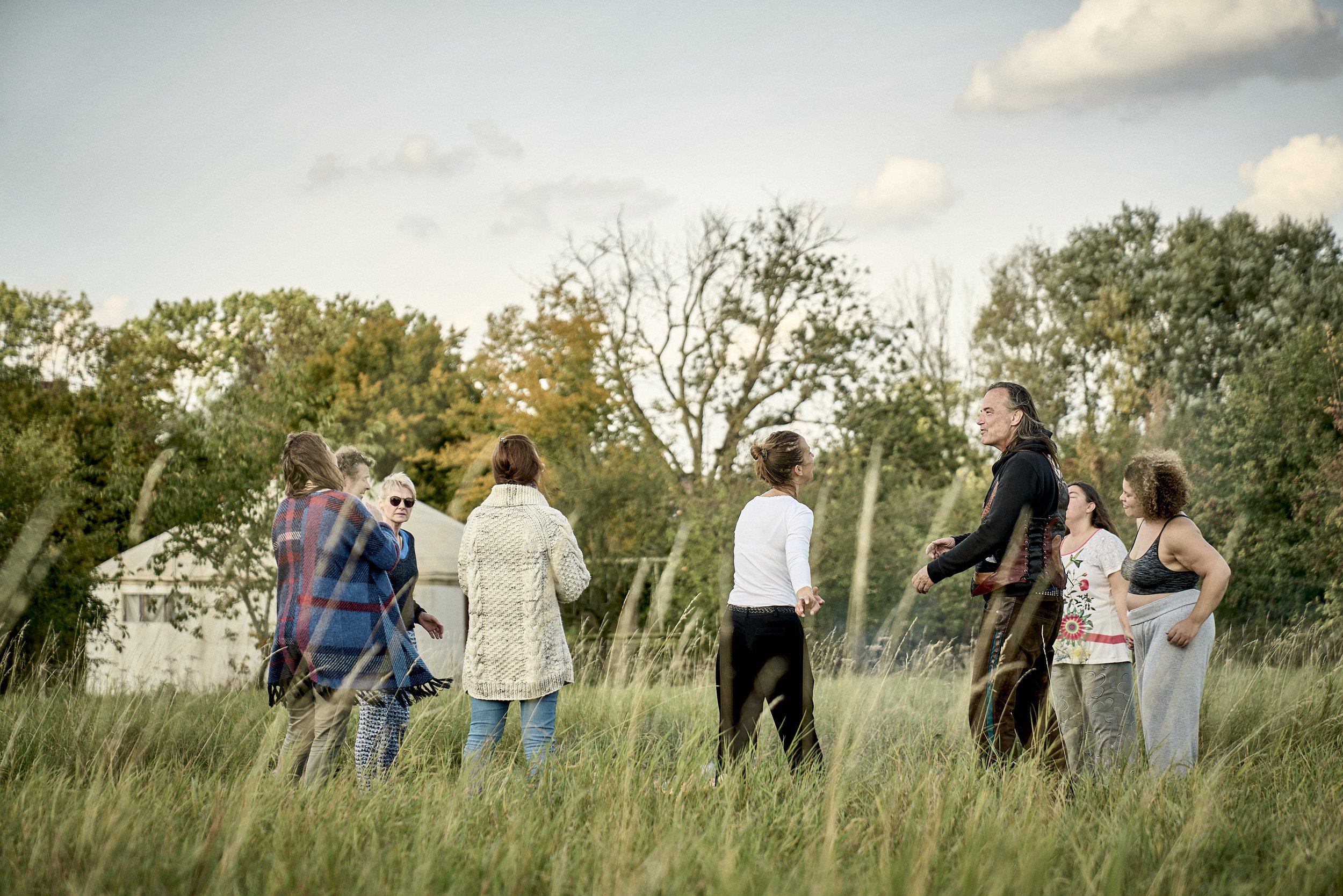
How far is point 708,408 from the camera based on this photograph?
81.6 feet

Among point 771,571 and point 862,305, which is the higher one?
point 862,305

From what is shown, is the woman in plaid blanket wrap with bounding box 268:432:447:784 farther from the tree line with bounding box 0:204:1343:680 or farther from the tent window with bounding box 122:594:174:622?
the tent window with bounding box 122:594:174:622

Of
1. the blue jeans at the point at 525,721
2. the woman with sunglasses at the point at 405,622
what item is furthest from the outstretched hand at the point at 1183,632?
the woman with sunglasses at the point at 405,622

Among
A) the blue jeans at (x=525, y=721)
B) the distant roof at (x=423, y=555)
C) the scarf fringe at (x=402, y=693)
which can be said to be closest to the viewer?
the scarf fringe at (x=402, y=693)

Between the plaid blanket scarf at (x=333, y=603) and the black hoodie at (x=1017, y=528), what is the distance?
222 cm

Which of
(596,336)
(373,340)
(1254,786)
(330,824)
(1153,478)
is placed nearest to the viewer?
(330,824)

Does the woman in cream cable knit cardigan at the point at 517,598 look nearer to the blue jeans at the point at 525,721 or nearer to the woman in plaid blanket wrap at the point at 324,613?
the blue jeans at the point at 525,721

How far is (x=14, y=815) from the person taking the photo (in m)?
2.97

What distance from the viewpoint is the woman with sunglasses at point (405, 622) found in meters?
4.09

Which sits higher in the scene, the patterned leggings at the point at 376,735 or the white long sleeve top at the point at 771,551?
the white long sleeve top at the point at 771,551

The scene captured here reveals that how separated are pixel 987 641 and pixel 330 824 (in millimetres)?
2537

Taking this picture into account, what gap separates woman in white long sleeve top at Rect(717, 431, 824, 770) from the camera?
13.5 ft

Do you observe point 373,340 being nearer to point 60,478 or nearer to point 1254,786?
point 60,478

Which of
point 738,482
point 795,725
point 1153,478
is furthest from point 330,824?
point 738,482
